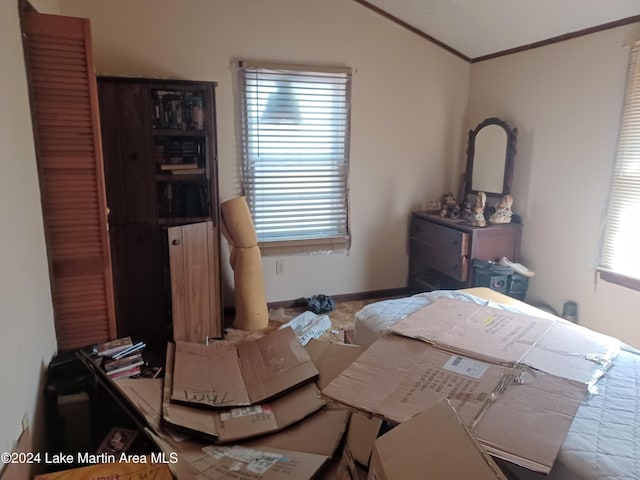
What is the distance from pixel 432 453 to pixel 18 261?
1.48 meters

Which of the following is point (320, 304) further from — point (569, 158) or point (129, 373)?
point (569, 158)

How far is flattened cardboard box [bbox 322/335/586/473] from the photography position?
1.05 meters

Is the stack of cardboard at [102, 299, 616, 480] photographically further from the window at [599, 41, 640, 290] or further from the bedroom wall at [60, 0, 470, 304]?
the bedroom wall at [60, 0, 470, 304]

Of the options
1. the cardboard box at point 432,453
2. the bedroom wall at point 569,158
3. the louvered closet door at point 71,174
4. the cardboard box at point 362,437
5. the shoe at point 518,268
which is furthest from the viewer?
the shoe at point 518,268

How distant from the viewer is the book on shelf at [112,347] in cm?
203

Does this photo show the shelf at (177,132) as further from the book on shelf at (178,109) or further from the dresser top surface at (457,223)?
the dresser top surface at (457,223)

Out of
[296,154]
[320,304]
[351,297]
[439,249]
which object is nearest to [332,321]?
[320,304]

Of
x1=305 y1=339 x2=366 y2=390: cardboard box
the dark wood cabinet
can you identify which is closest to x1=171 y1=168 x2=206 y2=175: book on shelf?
the dark wood cabinet

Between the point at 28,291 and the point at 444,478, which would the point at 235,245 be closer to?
the point at 28,291

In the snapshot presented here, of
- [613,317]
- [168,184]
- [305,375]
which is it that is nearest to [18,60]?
[168,184]

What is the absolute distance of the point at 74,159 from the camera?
6.51ft


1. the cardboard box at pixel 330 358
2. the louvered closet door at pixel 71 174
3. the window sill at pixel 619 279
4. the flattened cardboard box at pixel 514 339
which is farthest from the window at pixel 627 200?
the louvered closet door at pixel 71 174

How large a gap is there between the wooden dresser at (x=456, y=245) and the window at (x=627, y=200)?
2.32 feet

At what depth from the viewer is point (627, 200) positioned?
9.07ft
